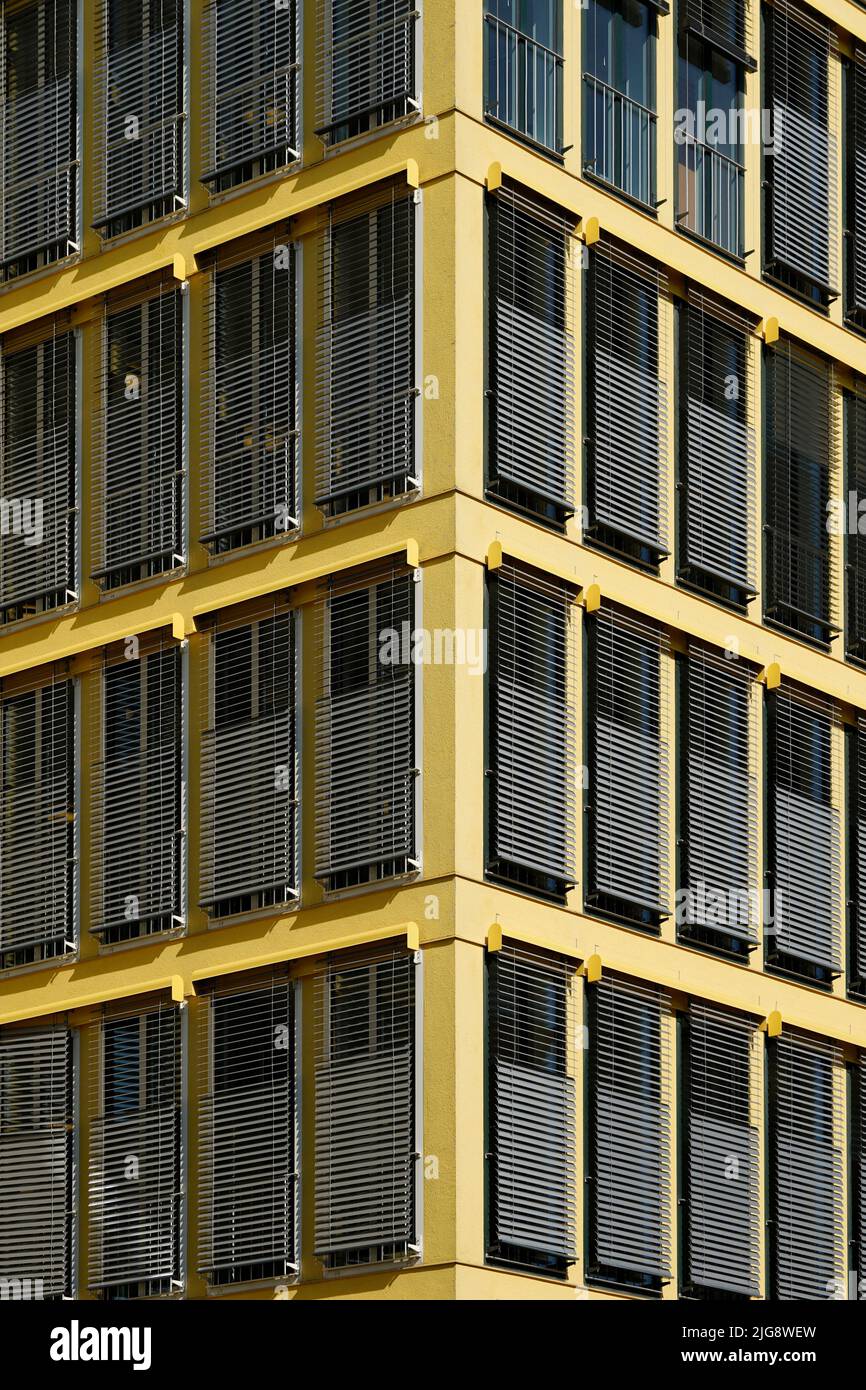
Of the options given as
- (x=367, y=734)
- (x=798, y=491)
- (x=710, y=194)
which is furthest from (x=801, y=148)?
(x=367, y=734)

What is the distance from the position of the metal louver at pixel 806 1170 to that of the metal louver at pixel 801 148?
416 inches

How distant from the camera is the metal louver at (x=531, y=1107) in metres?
Answer: 39.3

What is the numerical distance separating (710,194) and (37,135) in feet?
30.0

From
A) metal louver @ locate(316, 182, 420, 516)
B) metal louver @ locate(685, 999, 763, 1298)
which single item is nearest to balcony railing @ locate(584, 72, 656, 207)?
metal louver @ locate(316, 182, 420, 516)

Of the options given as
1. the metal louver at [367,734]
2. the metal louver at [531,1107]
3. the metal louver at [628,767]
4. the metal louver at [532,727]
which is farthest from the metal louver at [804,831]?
the metal louver at [367,734]

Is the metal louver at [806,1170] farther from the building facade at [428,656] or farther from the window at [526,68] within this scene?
the window at [526,68]

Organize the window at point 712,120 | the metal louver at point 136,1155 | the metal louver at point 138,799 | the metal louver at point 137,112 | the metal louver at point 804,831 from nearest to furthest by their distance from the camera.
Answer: the metal louver at point 136,1155, the metal louver at point 138,799, the metal louver at point 804,831, the metal louver at point 137,112, the window at point 712,120

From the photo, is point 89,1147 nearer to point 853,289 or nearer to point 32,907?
point 32,907

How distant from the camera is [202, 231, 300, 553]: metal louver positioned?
42812 millimetres

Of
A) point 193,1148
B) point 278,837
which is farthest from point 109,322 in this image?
point 193,1148

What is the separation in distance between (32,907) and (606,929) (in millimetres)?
7760

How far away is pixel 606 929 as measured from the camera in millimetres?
41844

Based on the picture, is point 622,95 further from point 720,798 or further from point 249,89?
point 720,798

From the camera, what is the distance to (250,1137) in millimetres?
41156
